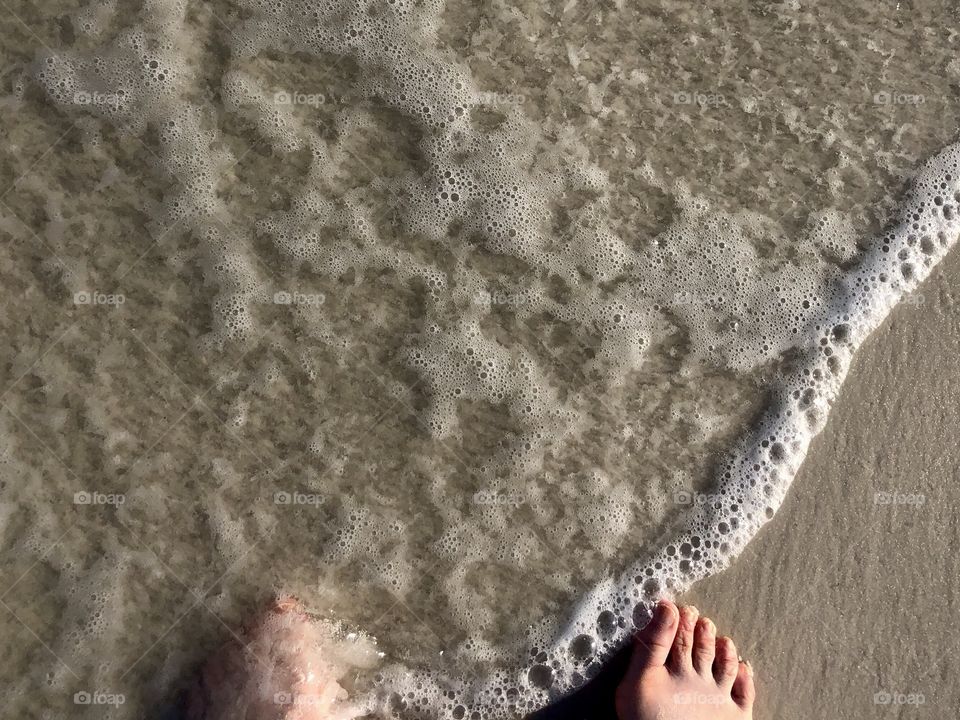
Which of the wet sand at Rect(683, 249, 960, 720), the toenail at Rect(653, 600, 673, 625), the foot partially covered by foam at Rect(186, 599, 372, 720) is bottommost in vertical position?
the foot partially covered by foam at Rect(186, 599, 372, 720)

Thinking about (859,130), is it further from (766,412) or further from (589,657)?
(589,657)

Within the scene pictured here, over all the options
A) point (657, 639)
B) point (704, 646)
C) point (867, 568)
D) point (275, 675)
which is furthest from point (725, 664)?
point (275, 675)

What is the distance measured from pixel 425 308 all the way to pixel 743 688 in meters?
1.70

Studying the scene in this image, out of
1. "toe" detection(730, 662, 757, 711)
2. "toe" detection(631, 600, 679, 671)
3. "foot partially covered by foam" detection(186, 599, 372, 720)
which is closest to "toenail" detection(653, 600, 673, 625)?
"toe" detection(631, 600, 679, 671)

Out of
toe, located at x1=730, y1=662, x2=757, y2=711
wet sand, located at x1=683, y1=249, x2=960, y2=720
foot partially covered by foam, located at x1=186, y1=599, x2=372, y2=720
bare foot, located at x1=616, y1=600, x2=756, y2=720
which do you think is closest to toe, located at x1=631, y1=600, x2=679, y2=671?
bare foot, located at x1=616, y1=600, x2=756, y2=720

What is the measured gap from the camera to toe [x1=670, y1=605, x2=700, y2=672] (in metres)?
2.32

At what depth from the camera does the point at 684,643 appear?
7.62 feet

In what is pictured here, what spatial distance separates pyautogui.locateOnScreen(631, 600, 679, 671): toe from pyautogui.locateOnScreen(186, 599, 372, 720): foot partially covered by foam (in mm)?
1017

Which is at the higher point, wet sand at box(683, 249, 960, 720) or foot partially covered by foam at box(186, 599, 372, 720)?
wet sand at box(683, 249, 960, 720)

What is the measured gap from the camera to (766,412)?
2436mm

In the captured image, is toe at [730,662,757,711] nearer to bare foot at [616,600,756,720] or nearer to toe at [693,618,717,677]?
bare foot at [616,600,756,720]

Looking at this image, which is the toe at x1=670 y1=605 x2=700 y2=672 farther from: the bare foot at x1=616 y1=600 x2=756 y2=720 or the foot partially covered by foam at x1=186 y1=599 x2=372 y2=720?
the foot partially covered by foam at x1=186 y1=599 x2=372 y2=720

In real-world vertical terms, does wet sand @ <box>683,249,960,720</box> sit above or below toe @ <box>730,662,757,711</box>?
above

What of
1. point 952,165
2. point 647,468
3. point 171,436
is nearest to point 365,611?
point 171,436
